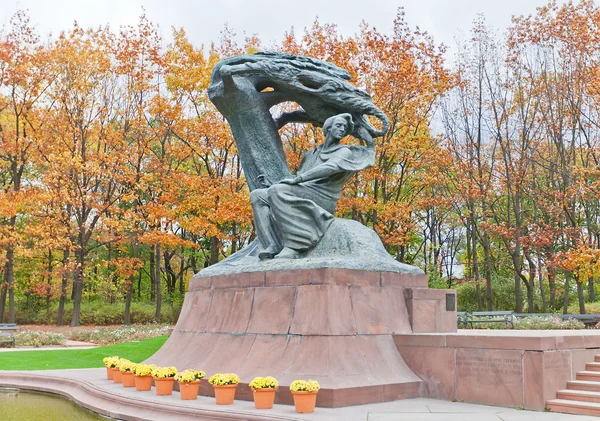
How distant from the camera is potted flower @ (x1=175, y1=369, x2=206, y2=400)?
785 cm

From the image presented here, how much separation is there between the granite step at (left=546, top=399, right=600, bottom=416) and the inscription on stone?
0.48 m

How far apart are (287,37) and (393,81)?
173 inches

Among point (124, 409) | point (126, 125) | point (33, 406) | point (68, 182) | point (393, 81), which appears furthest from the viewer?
point (126, 125)

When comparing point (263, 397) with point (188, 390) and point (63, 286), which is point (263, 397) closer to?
point (188, 390)

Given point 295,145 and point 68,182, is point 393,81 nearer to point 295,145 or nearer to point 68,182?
point 295,145

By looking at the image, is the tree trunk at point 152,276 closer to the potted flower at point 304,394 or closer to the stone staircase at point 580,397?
the potted flower at point 304,394

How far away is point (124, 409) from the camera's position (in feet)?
25.8

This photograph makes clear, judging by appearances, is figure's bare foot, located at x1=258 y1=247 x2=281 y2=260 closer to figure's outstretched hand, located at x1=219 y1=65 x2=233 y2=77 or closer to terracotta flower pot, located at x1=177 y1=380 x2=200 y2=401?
terracotta flower pot, located at x1=177 y1=380 x2=200 y2=401

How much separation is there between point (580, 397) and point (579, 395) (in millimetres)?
27

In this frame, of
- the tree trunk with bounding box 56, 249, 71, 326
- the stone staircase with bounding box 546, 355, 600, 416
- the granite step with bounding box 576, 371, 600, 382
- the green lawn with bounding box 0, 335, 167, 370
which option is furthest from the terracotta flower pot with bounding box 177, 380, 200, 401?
the tree trunk with bounding box 56, 249, 71, 326

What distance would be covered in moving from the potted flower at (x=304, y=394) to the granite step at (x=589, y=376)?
3.52 m

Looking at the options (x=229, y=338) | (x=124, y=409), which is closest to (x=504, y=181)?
(x=229, y=338)

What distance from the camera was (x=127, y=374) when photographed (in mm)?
9211

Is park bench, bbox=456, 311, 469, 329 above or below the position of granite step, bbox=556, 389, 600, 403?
above
